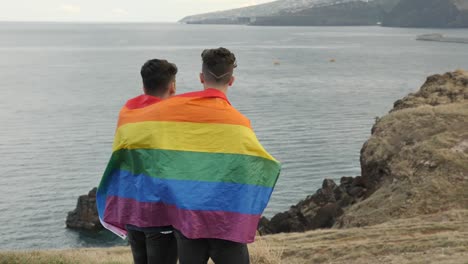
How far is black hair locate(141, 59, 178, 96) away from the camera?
18.6ft

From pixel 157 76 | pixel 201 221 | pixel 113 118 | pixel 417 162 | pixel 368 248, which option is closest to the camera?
pixel 201 221

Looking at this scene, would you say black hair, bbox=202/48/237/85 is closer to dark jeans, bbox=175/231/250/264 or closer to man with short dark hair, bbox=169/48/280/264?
man with short dark hair, bbox=169/48/280/264

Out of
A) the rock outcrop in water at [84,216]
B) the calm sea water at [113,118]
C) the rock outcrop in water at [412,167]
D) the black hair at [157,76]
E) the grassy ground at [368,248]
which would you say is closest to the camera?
the black hair at [157,76]

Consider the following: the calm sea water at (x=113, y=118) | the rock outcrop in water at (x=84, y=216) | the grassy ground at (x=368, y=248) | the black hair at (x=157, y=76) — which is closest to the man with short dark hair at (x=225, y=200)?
the black hair at (x=157, y=76)

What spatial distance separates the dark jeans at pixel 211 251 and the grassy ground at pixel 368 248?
4.03 metres

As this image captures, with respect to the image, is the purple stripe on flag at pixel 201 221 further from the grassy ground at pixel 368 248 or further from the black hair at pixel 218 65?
the grassy ground at pixel 368 248

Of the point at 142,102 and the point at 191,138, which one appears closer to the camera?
the point at 191,138

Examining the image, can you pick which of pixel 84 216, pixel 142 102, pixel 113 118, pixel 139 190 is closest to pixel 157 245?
pixel 139 190

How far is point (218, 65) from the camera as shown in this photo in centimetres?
518

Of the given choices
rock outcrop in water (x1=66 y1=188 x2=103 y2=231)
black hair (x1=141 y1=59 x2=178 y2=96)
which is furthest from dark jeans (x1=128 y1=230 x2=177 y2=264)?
rock outcrop in water (x1=66 y1=188 x2=103 y2=231)

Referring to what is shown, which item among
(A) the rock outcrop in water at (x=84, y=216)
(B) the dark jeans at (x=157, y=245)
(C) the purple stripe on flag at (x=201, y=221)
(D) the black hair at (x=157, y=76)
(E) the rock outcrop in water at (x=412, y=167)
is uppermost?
(D) the black hair at (x=157, y=76)

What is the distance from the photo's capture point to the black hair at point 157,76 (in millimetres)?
5684

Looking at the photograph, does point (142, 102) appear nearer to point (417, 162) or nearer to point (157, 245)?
point (157, 245)

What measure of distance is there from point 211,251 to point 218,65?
1487 millimetres
